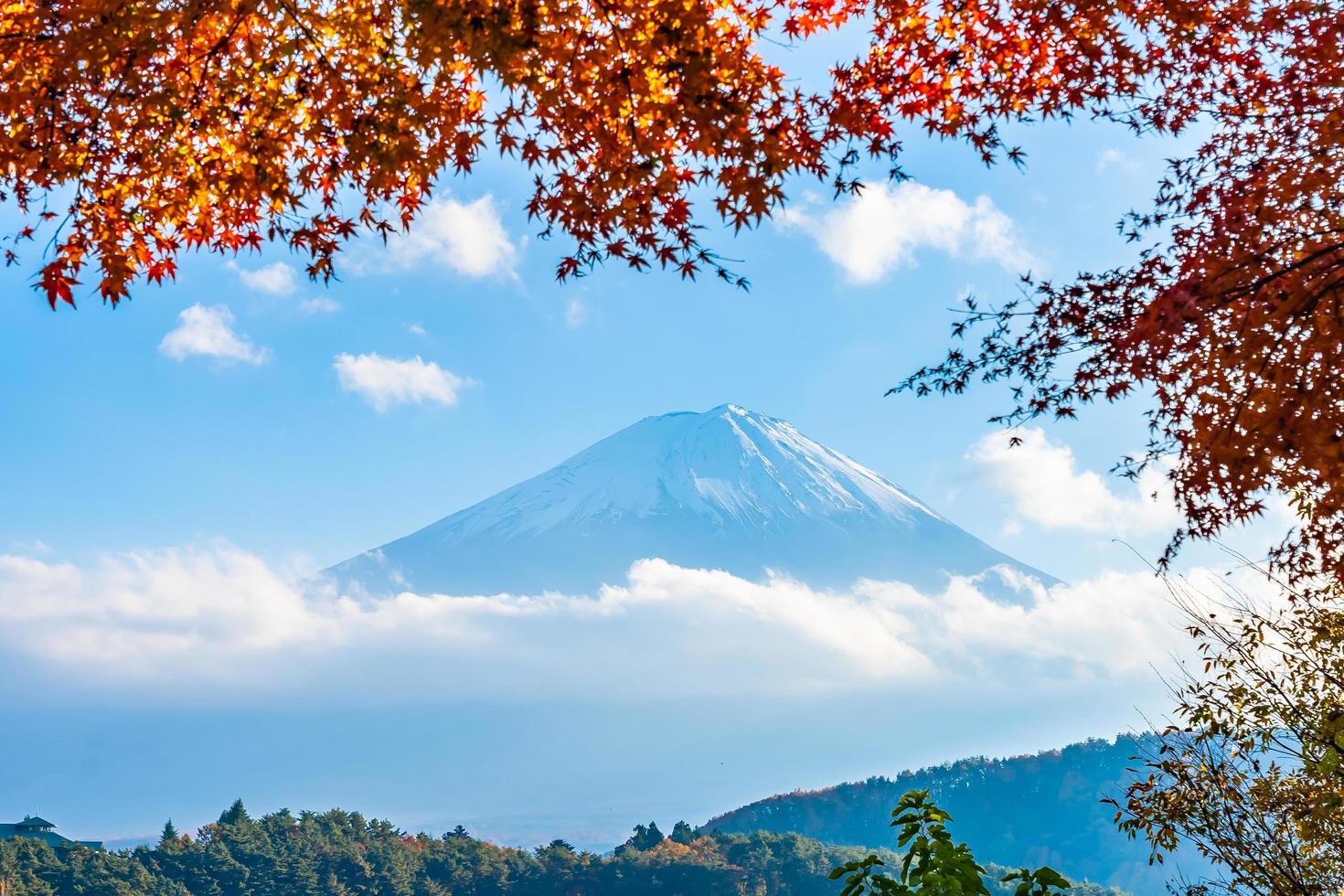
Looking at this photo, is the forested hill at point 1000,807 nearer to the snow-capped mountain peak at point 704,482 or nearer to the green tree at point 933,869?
the snow-capped mountain peak at point 704,482

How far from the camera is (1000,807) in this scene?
249 feet

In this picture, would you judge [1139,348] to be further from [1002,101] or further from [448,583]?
[448,583]

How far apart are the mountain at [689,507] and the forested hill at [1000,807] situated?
5910 cm

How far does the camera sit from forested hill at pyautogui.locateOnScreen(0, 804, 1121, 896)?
122ft

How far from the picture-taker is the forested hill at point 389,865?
1463 inches

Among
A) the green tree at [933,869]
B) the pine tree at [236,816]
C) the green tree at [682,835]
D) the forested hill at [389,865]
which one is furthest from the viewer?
the green tree at [682,835]

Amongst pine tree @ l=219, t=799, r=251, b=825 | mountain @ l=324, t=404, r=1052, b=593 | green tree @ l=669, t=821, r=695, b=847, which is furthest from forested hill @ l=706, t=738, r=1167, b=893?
mountain @ l=324, t=404, r=1052, b=593

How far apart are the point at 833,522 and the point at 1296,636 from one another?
14886cm

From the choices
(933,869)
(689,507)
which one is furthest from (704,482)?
(933,869)

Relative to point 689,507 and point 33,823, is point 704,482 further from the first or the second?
point 33,823

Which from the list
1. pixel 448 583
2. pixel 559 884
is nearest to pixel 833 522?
pixel 448 583

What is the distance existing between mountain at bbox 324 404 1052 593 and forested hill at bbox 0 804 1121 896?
3218 inches

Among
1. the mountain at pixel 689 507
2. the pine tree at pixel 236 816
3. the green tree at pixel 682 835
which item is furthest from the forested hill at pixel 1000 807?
the mountain at pixel 689 507

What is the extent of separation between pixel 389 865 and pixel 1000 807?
5000 cm
